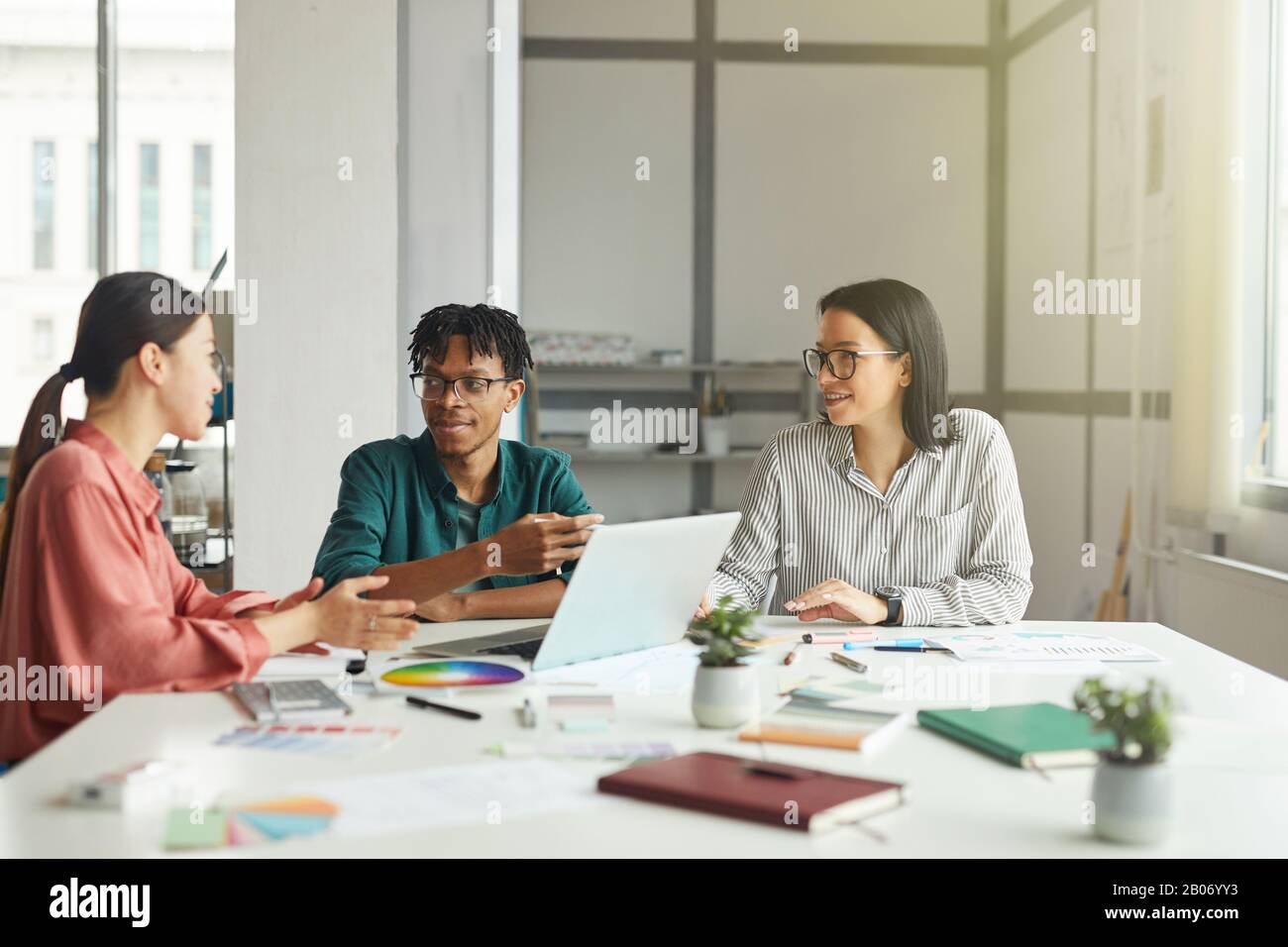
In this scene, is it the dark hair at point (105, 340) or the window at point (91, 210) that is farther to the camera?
the window at point (91, 210)

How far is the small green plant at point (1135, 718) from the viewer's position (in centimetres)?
108

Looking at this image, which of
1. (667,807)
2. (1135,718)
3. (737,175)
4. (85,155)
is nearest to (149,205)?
(85,155)

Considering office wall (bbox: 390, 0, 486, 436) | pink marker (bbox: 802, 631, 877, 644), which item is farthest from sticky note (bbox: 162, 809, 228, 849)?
office wall (bbox: 390, 0, 486, 436)

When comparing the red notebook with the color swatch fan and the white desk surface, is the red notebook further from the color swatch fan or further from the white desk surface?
the color swatch fan

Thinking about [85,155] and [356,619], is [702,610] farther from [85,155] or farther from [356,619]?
[85,155]

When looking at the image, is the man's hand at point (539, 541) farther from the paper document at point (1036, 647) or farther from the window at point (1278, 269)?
the window at point (1278, 269)

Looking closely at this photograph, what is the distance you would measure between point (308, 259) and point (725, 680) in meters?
2.20

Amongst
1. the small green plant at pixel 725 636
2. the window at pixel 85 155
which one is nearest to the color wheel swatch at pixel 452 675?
the small green plant at pixel 725 636

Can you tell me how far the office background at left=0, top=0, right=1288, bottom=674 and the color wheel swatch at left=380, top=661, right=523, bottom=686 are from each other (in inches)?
63.6

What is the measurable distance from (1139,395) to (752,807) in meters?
3.31

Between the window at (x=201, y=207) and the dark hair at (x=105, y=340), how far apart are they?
9.92 ft
